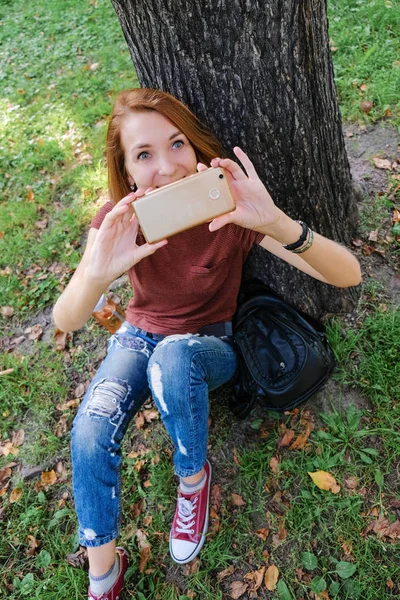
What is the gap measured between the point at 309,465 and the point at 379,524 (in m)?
0.42

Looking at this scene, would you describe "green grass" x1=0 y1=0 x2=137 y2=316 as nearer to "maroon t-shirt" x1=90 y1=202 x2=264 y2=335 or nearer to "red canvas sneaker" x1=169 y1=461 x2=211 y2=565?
"maroon t-shirt" x1=90 y1=202 x2=264 y2=335

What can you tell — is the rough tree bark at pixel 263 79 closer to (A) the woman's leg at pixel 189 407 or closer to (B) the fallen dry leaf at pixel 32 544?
(A) the woman's leg at pixel 189 407

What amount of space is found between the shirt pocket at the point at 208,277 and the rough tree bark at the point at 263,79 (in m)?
0.35

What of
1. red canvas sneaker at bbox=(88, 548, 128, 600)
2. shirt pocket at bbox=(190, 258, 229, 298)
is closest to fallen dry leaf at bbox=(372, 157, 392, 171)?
shirt pocket at bbox=(190, 258, 229, 298)

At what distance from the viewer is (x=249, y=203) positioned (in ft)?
6.10

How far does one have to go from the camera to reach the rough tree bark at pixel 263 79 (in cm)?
184

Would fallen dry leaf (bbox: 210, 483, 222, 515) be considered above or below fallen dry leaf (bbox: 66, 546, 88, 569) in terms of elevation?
above

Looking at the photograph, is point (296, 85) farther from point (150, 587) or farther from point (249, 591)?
point (150, 587)

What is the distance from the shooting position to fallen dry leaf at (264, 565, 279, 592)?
220 centimetres

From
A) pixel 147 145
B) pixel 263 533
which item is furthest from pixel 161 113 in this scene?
pixel 263 533

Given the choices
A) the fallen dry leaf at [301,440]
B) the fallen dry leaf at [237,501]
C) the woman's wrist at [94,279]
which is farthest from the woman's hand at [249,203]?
the fallen dry leaf at [237,501]

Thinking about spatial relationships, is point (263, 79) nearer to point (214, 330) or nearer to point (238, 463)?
point (214, 330)

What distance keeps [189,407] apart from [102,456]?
47 cm

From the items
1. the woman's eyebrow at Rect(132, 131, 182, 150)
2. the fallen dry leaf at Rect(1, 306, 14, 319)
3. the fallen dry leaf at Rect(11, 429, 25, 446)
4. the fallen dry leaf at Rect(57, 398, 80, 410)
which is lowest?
the fallen dry leaf at Rect(11, 429, 25, 446)
